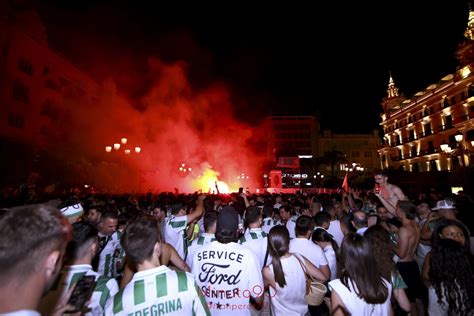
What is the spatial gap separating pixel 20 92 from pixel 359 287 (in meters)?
39.4

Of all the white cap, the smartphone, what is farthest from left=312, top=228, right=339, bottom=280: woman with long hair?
the white cap

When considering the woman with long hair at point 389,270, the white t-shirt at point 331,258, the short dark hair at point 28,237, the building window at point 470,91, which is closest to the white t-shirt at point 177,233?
the white t-shirt at point 331,258

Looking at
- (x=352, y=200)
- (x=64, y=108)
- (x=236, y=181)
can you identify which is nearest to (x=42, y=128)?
(x=64, y=108)

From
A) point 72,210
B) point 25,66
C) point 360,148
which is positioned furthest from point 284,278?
point 360,148

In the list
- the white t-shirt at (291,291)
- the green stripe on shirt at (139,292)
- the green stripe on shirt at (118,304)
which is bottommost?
the white t-shirt at (291,291)

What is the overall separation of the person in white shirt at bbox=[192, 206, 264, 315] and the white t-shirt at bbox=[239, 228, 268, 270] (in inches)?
49.5

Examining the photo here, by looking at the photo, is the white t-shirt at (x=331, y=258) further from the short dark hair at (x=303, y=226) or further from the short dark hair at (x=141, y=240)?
the short dark hair at (x=141, y=240)

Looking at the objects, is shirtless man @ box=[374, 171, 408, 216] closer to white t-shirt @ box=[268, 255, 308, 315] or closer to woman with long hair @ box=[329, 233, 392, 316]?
white t-shirt @ box=[268, 255, 308, 315]

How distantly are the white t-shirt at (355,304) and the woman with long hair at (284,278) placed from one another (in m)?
0.83

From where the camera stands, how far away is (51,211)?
1696 mm

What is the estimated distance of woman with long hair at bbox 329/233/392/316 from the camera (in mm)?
2637

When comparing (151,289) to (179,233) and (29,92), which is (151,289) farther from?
(29,92)

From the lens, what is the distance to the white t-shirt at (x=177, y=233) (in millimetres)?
5723

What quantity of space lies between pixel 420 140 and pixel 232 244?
57.8 meters
